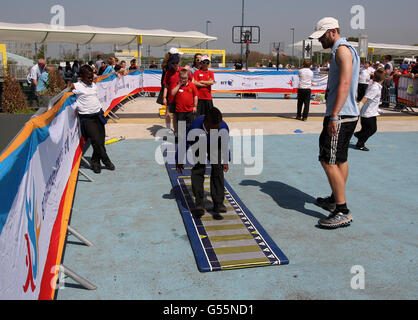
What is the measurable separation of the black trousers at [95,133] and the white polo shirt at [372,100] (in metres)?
5.73

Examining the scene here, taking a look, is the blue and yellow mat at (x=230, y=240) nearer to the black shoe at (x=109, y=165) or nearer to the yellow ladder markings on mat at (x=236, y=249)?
the yellow ladder markings on mat at (x=236, y=249)

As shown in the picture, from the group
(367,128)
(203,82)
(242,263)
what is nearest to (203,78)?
(203,82)

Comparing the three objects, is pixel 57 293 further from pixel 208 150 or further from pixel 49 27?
pixel 49 27

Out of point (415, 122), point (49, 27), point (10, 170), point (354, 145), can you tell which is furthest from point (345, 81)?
point (49, 27)

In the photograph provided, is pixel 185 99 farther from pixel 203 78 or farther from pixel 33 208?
pixel 33 208

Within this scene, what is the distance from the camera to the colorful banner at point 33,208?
2121 mm

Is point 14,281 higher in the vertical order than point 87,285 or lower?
higher

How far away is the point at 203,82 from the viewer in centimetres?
890

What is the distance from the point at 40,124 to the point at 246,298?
7.87 ft

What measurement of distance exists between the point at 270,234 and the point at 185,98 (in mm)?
4262

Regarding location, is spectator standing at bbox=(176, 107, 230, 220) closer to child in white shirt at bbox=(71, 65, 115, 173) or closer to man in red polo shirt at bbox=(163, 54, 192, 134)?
child in white shirt at bbox=(71, 65, 115, 173)

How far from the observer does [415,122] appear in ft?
43.1

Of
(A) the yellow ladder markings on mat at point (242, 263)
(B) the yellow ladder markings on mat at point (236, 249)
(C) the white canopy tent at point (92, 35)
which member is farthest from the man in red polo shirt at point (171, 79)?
(C) the white canopy tent at point (92, 35)

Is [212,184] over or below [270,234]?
over
